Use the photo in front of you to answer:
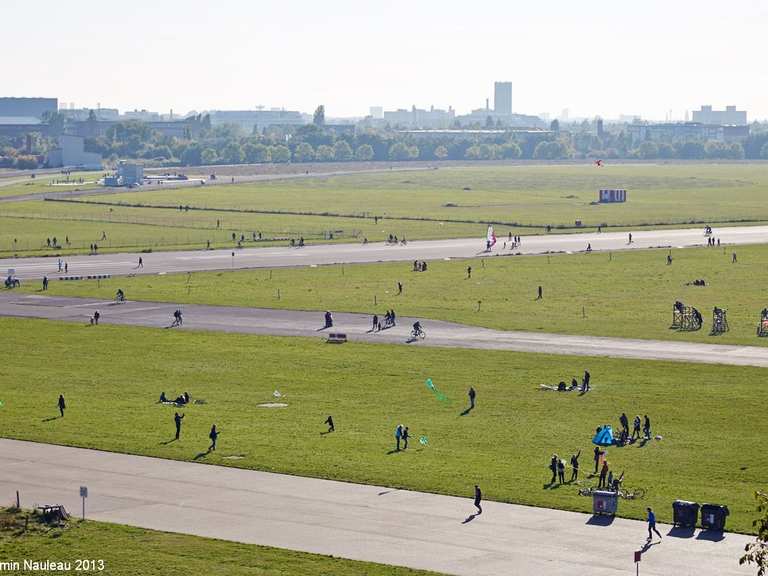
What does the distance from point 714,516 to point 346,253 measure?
337 ft

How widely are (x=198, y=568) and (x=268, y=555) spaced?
2.55 meters

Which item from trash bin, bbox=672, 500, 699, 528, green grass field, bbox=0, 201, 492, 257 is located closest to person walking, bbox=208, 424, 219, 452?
trash bin, bbox=672, 500, 699, 528

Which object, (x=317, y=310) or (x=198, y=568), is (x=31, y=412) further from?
(x=317, y=310)

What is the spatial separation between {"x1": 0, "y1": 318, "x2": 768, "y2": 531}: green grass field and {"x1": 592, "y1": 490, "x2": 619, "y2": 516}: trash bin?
979 millimetres

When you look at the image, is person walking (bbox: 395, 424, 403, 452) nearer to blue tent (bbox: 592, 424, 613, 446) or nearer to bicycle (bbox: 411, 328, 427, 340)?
blue tent (bbox: 592, 424, 613, 446)

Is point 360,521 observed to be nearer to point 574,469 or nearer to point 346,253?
point 574,469

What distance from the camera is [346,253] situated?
5886 inches

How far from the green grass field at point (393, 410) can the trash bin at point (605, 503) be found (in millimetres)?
979

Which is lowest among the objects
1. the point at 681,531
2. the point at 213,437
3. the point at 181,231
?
the point at 681,531

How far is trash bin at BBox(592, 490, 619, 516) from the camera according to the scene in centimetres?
5072

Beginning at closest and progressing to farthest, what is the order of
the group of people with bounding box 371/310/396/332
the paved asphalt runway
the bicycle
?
the bicycle → the group of people with bounding box 371/310/396/332 → the paved asphalt runway

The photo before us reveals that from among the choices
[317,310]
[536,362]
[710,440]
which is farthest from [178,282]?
[710,440]

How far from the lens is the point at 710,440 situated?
62.4 meters

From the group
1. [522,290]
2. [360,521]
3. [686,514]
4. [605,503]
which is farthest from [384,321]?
[686,514]
